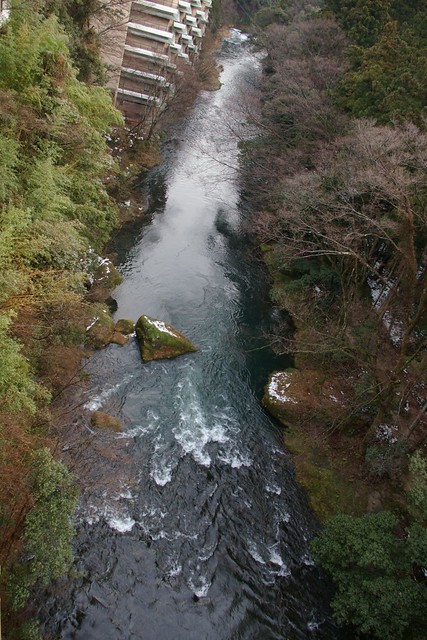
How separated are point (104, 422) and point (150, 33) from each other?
105ft

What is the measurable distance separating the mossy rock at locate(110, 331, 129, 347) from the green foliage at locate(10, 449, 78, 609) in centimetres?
784

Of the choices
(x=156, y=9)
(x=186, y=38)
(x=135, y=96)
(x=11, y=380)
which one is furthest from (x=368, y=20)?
(x=11, y=380)

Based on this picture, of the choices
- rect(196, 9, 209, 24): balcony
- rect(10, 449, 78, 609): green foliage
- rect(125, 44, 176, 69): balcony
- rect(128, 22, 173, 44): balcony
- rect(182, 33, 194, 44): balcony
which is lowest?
rect(10, 449, 78, 609): green foliage

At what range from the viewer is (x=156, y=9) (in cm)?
3500

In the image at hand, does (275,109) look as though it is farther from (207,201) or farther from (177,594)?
(177,594)

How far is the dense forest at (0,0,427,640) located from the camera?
9188mm

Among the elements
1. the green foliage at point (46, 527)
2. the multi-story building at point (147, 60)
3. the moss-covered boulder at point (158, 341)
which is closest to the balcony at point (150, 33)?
the multi-story building at point (147, 60)

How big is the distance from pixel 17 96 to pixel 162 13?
1116 inches

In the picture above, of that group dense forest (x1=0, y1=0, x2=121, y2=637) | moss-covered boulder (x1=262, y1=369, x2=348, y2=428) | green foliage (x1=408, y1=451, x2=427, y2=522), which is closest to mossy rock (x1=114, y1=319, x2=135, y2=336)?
dense forest (x1=0, y1=0, x2=121, y2=637)

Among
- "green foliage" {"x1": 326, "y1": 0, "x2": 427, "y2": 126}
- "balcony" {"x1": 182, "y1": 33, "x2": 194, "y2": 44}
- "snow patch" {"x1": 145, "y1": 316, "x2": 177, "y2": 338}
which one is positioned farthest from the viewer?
"balcony" {"x1": 182, "y1": 33, "x2": 194, "y2": 44}

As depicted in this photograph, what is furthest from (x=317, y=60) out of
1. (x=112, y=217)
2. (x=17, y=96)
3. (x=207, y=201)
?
(x=17, y=96)

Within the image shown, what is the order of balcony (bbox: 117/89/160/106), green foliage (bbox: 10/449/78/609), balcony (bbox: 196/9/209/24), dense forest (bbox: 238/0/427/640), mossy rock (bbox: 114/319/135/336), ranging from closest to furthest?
1. green foliage (bbox: 10/449/78/609)
2. dense forest (bbox: 238/0/427/640)
3. mossy rock (bbox: 114/319/135/336)
4. balcony (bbox: 117/89/160/106)
5. balcony (bbox: 196/9/209/24)

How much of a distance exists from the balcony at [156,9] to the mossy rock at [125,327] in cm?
2907

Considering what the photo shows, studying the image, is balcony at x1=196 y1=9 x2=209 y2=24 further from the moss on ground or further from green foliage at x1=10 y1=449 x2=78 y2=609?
green foliage at x1=10 y1=449 x2=78 y2=609
